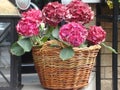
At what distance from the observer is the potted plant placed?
6.40 ft

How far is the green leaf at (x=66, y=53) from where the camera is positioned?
75.3 inches

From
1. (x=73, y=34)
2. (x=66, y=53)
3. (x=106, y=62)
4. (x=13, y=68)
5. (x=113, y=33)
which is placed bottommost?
(x=106, y=62)

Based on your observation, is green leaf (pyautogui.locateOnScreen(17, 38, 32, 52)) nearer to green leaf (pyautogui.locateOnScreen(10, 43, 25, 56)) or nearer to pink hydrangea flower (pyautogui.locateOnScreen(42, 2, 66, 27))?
green leaf (pyautogui.locateOnScreen(10, 43, 25, 56))

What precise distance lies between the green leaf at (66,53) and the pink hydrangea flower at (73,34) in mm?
40

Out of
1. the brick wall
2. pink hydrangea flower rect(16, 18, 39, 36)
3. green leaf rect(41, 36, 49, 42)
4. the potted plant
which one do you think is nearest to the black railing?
the brick wall

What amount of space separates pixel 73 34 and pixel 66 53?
0.11 meters

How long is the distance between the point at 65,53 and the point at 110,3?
123 centimetres

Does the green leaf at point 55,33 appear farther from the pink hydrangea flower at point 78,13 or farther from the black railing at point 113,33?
the black railing at point 113,33

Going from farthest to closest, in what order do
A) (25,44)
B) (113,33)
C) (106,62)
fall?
(106,62)
(113,33)
(25,44)

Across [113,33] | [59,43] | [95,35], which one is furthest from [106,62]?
[59,43]

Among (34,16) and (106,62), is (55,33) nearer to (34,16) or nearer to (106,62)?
(34,16)

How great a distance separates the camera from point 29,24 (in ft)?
6.49

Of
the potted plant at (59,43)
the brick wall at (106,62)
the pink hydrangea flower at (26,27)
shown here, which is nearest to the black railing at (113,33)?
the brick wall at (106,62)

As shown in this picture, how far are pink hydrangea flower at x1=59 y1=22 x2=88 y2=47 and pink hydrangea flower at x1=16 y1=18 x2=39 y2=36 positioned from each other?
0.54 ft
